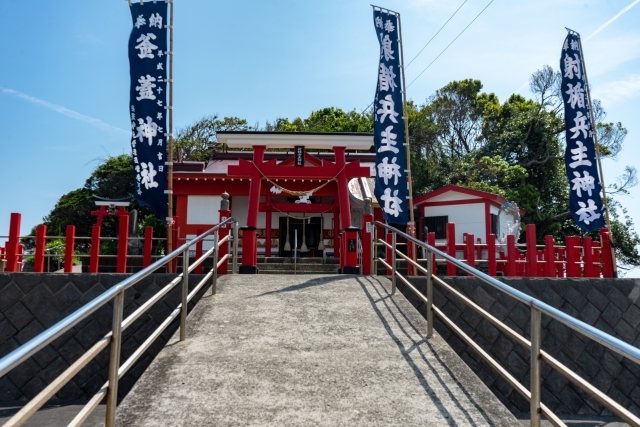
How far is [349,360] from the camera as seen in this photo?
4598 millimetres

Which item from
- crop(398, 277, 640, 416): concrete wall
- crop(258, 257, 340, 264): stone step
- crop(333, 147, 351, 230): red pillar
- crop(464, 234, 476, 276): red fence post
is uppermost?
crop(333, 147, 351, 230): red pillar

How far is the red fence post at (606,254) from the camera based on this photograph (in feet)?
33.6

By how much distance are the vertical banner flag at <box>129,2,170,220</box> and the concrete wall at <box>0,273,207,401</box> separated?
2.39 metres

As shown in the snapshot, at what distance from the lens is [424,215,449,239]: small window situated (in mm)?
18094

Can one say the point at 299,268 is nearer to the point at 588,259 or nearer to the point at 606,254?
the point at 588,259

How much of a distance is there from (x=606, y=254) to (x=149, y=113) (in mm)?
9852

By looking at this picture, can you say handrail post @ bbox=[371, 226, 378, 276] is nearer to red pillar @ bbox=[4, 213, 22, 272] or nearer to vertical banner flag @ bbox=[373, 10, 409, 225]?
vertical banner flag @ bbox=[373, 10, 409, 225]

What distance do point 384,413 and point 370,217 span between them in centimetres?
656

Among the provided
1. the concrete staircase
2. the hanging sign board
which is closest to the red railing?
the concrete staircase

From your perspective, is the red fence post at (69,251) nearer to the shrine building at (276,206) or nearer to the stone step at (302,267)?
the stone step at (302,267)

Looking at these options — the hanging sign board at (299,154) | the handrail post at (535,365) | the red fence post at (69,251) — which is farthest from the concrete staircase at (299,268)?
the handrail post at (535,365)

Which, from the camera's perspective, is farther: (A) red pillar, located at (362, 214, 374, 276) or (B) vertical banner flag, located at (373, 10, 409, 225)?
(B) vertical banner flag, located at (373, 10, 409, 225)

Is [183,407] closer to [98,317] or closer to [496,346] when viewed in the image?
[98,317]

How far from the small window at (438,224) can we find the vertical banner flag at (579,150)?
7003mm
